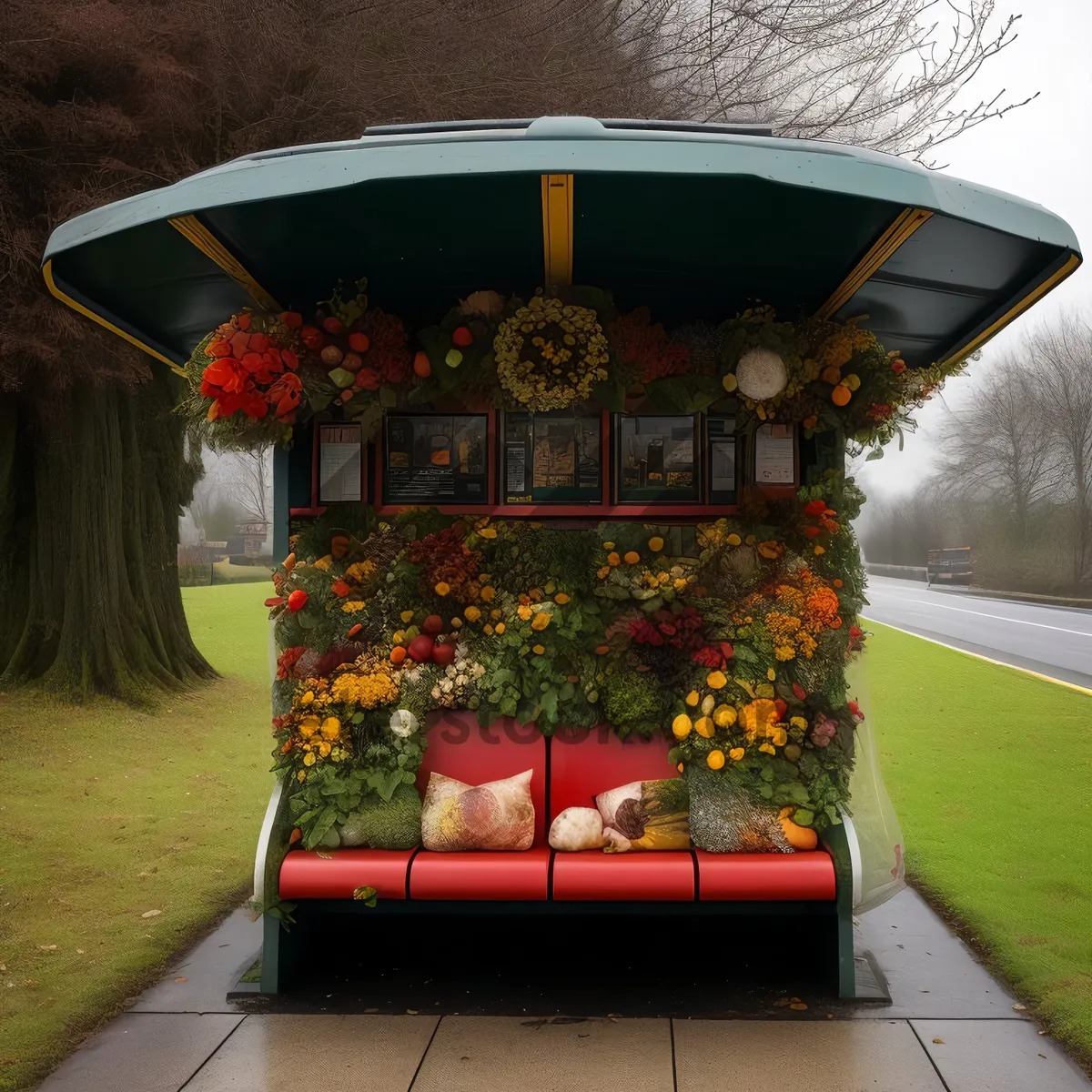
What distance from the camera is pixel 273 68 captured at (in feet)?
30.1

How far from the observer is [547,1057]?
11.8 feet

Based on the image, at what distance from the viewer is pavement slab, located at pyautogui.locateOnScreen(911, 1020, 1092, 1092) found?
3.38 metres

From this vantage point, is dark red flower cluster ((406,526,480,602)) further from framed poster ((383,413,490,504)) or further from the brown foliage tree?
the brown foliage tree

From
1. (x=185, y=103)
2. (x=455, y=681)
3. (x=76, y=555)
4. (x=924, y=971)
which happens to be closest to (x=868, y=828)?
(x=924, y=971)

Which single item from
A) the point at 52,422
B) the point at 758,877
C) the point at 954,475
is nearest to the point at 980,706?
the point at 758,877

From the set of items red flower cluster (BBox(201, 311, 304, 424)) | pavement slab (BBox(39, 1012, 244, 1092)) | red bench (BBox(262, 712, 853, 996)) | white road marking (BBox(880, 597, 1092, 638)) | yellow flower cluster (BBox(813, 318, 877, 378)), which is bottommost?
pavement slab (BBox(39, 1012, 244, 1092))

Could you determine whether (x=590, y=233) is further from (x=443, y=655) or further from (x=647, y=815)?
(x=647, y=815)

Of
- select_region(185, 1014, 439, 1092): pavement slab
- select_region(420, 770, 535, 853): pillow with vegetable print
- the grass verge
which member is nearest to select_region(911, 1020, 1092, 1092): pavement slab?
select_region(420, 770, 535, 853): pillow with vegetable print

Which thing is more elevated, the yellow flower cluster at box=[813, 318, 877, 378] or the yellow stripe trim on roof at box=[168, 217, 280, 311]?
the yellow stripe trim on roof at box=[168, 217, 280, 311]

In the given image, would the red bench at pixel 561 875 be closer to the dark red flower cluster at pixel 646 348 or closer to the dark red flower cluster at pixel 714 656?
the dark red flower cluster at pixel 714 656

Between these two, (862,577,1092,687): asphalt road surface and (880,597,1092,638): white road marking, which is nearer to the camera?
(862,577,1092,687): asphalt road surface

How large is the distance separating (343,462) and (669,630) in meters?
1.83

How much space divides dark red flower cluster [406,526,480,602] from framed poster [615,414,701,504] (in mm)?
886

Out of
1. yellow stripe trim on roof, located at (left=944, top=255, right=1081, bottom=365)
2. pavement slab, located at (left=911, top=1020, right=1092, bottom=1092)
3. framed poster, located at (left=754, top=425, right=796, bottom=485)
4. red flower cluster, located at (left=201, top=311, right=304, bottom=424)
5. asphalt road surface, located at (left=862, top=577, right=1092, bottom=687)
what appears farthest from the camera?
asphalt road surface, located at (left=862, top=577, right=1092, bottom=687)
